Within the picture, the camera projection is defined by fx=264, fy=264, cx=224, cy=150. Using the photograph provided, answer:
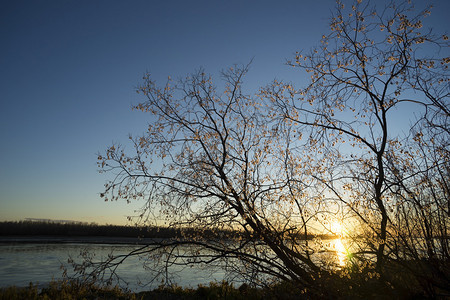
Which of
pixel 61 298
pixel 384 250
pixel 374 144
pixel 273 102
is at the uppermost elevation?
pixel 273 102

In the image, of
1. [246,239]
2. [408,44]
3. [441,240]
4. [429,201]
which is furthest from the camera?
[246,239]

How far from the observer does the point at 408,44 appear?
605 cm

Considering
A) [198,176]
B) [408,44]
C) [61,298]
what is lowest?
[61,298]

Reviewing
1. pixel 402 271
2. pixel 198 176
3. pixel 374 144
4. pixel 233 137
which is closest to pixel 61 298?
pixel 198 176

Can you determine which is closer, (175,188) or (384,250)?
(384,250)

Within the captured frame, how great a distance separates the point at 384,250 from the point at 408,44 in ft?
15.6

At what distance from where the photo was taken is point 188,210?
7.54 meters

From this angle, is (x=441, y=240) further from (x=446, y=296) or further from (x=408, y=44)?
(x=408, y=44)

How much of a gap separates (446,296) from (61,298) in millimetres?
11298

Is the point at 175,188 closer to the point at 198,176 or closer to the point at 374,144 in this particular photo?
the point at 198,176

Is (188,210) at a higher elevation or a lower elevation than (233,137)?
lower

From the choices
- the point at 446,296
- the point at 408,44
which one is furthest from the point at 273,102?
the point at 446,296

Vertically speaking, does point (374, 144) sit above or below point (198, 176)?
above

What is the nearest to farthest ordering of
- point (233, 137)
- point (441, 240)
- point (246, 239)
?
point (441, 240) → point (246, 239) → point (233, 137)
